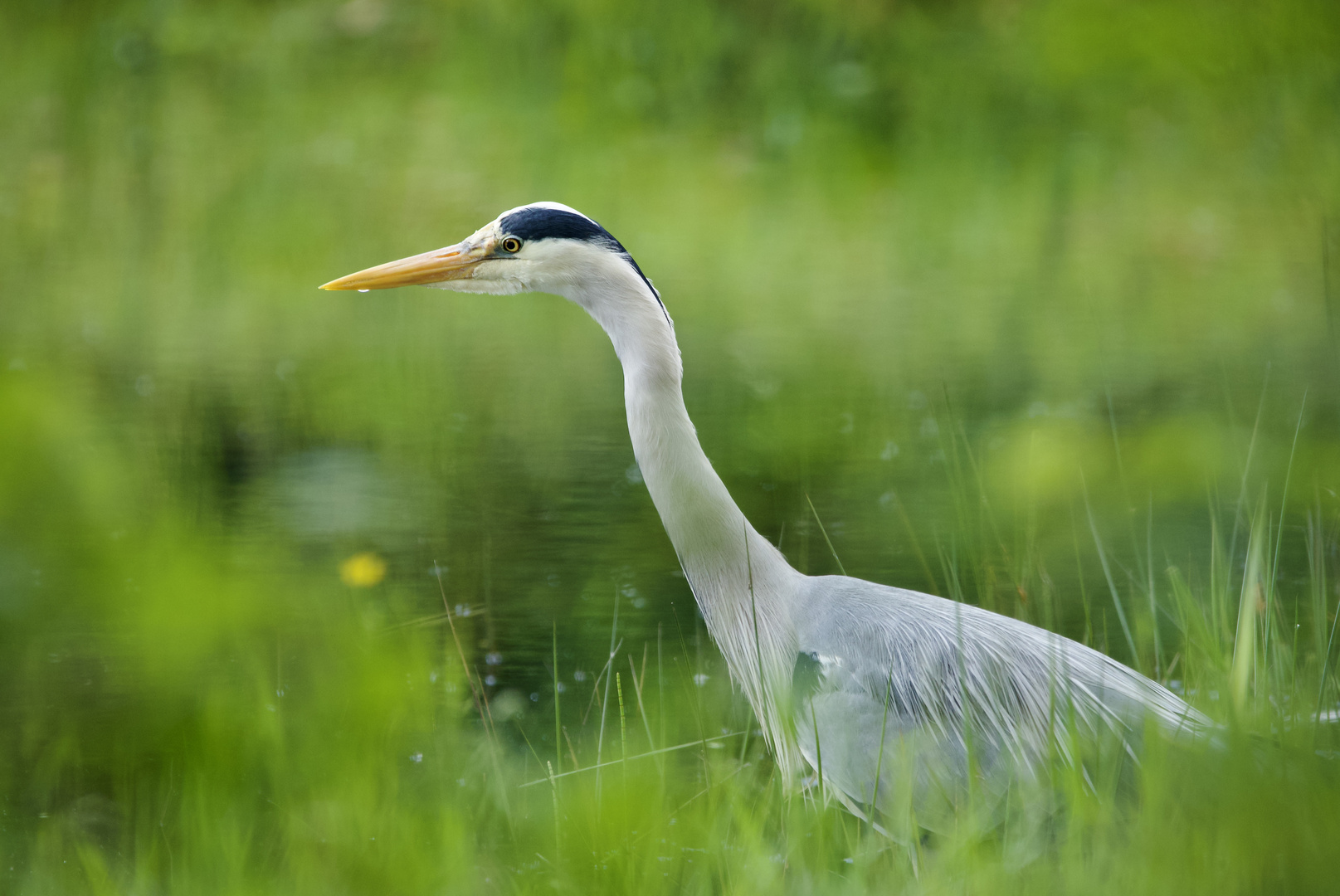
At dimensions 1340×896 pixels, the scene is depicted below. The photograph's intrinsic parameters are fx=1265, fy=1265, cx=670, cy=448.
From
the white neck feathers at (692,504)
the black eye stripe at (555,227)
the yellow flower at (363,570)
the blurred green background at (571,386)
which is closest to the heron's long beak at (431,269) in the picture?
the black eye stripe at (555,227)

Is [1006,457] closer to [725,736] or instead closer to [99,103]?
[725,736]

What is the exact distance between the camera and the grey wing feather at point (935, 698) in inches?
79.3

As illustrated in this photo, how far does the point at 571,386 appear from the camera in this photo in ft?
17.7

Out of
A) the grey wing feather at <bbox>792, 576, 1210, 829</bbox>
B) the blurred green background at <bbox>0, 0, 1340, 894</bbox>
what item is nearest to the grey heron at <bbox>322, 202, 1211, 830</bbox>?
the grey wing feather at <bbox>792, 576, 1210, 829</bbox>

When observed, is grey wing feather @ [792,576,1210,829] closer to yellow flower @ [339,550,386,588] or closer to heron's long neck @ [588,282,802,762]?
heron's long neck @ [588,282,802,762]

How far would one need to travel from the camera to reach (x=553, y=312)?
622 cm

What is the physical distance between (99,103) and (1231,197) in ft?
21.8

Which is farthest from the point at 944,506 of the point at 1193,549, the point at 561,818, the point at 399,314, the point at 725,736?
the point at 399,314

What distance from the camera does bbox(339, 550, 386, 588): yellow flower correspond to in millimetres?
3861

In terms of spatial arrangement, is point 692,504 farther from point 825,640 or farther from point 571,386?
point 571,386

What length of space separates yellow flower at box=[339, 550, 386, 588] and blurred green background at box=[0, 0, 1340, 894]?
0.02 meters

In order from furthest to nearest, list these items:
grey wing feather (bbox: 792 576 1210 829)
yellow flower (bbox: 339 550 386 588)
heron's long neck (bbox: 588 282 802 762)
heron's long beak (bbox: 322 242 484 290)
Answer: yellow flower (bbox: 339 550 386 588), heron's long beak (bbox: 322 242 484 290), heron's long neck (bbox: 588 282 802 762), grey wing feather (bbox: 792 576 1210 829)

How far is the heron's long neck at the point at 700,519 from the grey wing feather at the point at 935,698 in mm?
87

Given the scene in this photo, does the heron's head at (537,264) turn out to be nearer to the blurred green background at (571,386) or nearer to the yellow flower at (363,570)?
the blurred green background at (571,386)
